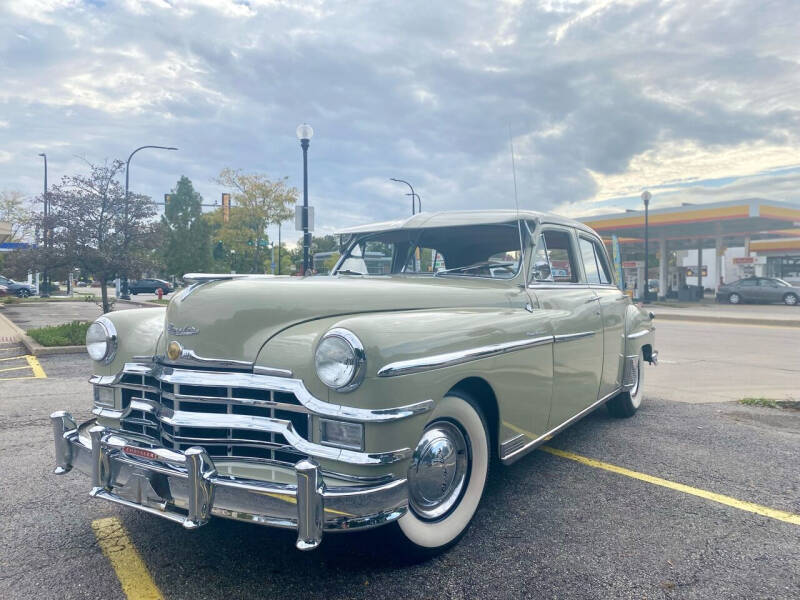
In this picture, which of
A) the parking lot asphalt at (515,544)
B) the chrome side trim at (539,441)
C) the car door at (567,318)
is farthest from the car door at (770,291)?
the car door at (567,318)

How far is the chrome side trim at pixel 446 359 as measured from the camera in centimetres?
245

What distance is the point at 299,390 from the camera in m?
2.44

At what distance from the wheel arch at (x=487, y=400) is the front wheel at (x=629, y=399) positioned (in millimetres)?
2561

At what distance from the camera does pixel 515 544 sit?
2.96 m

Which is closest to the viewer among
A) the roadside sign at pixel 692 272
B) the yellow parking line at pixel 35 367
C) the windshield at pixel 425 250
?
the windshield at pixel 425 250

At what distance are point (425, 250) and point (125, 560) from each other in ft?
9.01

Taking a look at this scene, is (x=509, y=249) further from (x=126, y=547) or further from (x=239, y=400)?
(x=126, y=547)

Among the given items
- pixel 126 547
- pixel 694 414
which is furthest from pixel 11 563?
pixel 694 414

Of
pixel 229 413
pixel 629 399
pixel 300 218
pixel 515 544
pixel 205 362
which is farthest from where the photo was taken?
pixel 300 218

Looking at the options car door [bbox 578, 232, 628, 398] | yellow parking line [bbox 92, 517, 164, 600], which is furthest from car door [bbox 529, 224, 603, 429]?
yellow parking line [bbox 92, 517, 164, 600]

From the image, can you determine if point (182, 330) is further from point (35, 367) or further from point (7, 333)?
point (7, 333)

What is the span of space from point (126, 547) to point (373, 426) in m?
1.55

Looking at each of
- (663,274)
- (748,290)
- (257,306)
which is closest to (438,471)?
(257,306)

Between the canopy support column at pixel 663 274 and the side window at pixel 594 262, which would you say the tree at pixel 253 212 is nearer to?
the canopy support column at pixel 663 274
